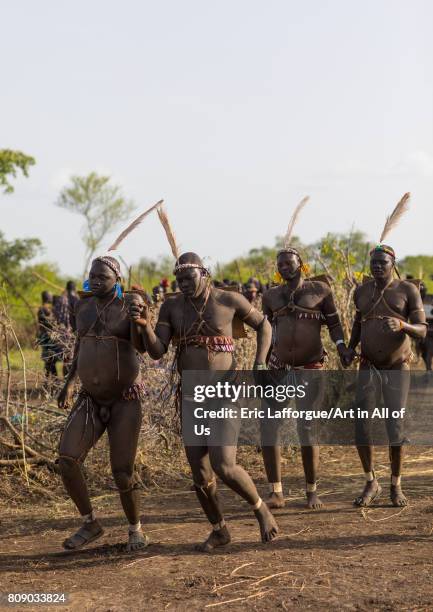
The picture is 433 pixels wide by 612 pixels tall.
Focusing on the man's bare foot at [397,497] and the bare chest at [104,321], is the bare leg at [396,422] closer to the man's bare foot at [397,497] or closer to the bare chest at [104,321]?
the man's bare foot at [397,497]

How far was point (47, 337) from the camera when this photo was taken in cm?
964

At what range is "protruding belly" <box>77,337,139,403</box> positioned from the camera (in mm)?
5648

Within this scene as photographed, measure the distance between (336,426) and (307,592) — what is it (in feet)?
17.8

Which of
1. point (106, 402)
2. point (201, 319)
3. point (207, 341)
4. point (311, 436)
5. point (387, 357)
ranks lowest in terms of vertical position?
point (311, 436)

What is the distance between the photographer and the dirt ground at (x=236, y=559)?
4.59 meters

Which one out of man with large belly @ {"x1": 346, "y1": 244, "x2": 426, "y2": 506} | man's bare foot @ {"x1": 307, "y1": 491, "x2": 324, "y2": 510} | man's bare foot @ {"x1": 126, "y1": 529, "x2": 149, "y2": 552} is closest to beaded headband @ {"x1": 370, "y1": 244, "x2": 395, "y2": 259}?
man with large belly @ {"x1": 346, "y1": 244, "x2": 426, "y2": 506}

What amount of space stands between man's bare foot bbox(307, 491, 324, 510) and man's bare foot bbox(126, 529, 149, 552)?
5.13 feet

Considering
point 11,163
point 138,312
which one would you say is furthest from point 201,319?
point 11,163

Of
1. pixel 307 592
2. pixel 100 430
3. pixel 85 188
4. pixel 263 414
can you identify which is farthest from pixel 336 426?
pixel 85 188

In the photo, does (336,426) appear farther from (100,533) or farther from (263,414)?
(100,533)

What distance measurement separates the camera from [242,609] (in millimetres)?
4430

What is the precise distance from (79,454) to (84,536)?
21.6 inches

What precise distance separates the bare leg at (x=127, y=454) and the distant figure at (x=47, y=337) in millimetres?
2264

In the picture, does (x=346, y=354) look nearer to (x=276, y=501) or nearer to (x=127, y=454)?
(x=276, y=501)
